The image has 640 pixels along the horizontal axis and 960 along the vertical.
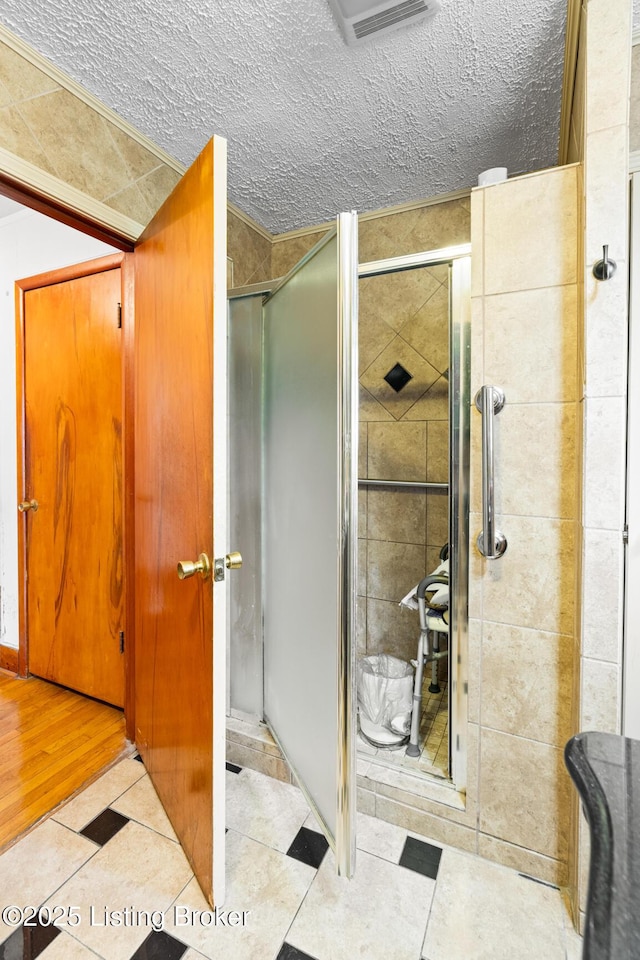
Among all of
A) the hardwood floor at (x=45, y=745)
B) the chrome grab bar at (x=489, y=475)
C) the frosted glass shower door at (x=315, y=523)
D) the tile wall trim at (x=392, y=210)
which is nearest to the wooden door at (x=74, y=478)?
the hardwood floor at (x=45, y=745)

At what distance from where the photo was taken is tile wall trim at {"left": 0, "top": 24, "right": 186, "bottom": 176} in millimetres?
1335

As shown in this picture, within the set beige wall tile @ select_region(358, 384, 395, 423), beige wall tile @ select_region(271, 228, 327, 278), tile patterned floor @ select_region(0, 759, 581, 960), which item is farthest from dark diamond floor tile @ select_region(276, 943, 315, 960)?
beige wall tile @ select_region(271, 228, 327, 278)

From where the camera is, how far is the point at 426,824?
1452 mm

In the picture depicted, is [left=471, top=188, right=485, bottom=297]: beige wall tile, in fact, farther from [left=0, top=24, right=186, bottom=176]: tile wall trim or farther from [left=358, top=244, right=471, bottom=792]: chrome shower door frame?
[left=0, top=24, right=186, bottom=176]: tile wall trim

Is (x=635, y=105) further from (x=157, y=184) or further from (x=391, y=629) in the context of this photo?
(x=391, y=629)

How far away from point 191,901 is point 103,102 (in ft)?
8.20

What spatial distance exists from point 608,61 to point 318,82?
2.82 ft

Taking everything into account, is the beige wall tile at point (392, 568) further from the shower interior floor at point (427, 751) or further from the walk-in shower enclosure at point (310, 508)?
the walk-in shower enclosure at point (310, 508)

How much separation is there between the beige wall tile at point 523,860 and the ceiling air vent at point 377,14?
7.63ft

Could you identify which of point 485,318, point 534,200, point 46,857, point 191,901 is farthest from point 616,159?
point 46,857

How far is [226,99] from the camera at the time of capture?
1583mm

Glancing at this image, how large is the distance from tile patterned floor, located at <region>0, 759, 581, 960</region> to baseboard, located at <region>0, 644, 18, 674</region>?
48.3 inches

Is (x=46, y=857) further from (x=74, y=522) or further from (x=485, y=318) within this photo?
(x=485, y=318)

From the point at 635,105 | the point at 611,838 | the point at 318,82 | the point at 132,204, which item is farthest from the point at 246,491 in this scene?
the point at 635,105
